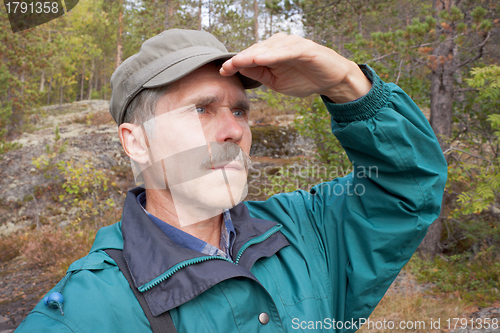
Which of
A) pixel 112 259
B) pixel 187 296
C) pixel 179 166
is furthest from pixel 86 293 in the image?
pixel 179 166

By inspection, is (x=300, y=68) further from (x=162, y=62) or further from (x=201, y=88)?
(x=162, y=62)

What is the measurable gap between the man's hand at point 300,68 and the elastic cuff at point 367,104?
3 cm

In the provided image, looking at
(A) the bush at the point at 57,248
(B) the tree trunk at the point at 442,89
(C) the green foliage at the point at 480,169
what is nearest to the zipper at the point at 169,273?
(C) the green foliage at the point at 480,169

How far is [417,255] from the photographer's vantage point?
722 centimetres

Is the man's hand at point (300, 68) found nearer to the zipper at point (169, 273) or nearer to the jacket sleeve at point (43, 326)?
the zipper at point (169, 273)

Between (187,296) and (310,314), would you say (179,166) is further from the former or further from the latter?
(310,314)

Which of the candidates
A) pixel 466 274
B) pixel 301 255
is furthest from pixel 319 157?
pixel 301 255

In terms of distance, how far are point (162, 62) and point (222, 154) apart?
500mm

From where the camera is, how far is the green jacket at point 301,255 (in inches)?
46.7

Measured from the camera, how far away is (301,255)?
1.67 m

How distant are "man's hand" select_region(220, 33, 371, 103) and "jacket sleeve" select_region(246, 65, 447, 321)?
7cm

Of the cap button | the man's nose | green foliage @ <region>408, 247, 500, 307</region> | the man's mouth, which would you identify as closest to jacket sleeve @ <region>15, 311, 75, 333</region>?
the cap button

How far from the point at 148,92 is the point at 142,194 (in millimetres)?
601

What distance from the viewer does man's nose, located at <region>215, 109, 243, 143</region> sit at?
4.98 feet
